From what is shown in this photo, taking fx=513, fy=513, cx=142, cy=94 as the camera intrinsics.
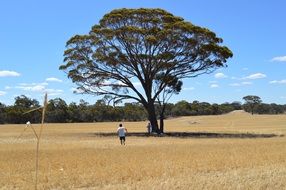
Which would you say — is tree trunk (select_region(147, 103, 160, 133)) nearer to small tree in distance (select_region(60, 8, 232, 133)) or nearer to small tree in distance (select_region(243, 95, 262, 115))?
small tree in distance (select_region(60, 8, 232, 133))

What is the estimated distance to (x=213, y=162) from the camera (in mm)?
18641

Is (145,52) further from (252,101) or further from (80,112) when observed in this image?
(252,101)

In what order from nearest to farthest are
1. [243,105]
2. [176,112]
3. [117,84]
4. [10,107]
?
[117,84] < [10,107] < [176,112] < [243,105]

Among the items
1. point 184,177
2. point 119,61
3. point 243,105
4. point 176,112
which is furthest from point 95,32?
point 243,105

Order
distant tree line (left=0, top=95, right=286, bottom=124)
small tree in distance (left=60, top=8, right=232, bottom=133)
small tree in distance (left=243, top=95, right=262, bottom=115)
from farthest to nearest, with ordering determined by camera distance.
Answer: small tree in distance (left=243, top=95, right=262, bottom=115), distant tree line (left=0, top=95, right=286, bottom=124), small tree in distance (left=60, top=8, right=232, bottom=133)

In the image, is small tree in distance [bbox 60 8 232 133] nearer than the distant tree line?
Yes

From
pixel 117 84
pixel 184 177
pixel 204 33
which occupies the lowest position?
pixel 184 177

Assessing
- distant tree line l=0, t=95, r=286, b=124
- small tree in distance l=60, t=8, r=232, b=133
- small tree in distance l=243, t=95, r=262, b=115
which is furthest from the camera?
small tree in distance l=243, t=95, r=262, b=115

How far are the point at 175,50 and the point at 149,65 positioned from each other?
10.2 ft

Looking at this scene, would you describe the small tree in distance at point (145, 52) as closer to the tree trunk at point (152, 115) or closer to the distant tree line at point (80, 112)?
the tree trunk at point (152, 115)

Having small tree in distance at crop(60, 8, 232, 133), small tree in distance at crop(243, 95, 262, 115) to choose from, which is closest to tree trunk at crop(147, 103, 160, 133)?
small tree in distance at crop(60, 8, 232, 133)

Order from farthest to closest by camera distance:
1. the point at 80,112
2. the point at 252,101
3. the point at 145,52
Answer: the point at 252,101 → the point at 80,112 → the point at 145,52

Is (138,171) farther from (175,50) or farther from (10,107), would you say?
(10,107)

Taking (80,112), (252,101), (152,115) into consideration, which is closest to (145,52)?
(152,115)
